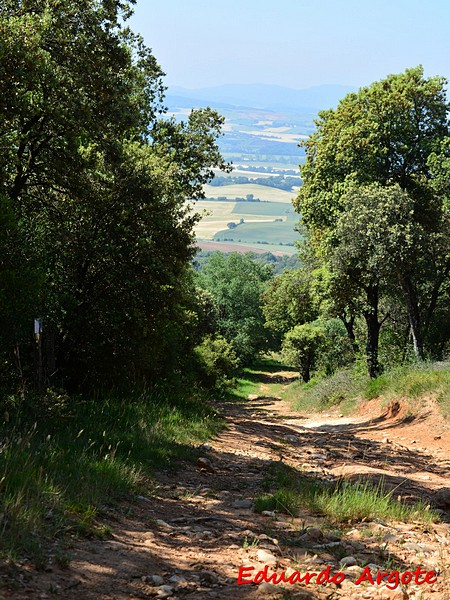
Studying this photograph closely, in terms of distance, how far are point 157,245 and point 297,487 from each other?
7.36 meters

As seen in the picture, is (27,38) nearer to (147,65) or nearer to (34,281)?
(34,281)

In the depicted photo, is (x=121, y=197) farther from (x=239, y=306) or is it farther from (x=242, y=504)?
(x=239, y=306)

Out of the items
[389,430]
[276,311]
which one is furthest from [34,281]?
[276,311]

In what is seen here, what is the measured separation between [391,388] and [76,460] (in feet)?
44.8

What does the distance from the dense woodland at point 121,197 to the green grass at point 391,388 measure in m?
3.14

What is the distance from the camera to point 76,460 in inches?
242

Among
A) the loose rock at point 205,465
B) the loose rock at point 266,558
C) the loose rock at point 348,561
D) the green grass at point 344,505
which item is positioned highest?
the loose rock at point 266,558

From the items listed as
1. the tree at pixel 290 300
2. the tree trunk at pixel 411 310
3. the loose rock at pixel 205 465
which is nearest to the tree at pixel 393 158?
the tree trunk at pixel 411 310

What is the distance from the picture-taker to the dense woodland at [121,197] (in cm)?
1039

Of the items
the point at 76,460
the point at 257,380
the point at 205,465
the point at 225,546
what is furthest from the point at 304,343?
the point at 225,546

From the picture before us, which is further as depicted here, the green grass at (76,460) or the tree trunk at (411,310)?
the tree trunk at (411,310)

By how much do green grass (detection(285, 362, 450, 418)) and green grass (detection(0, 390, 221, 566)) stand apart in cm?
704

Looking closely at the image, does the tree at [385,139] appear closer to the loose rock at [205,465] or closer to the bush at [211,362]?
the bush at [211,362]

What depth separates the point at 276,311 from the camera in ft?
161
